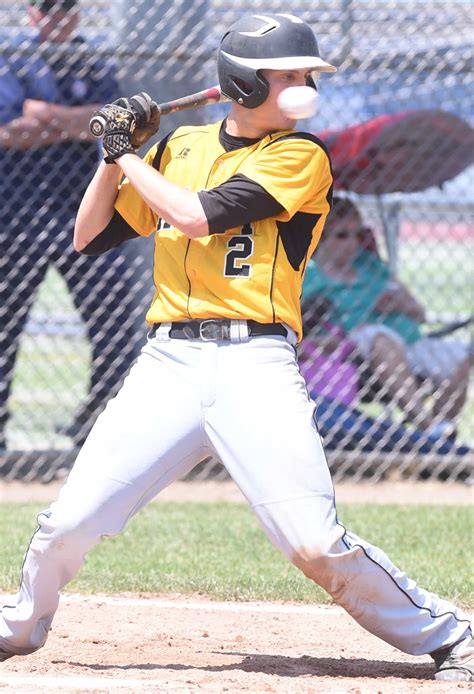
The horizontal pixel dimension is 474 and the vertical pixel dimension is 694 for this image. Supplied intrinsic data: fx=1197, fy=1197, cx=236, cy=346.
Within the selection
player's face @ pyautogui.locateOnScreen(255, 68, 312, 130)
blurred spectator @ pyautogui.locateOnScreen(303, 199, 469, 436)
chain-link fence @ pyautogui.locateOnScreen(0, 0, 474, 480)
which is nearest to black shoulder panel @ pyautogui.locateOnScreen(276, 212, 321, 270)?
player's face @ pyautogui.locateOnScreen(255, 68, 312, 130)

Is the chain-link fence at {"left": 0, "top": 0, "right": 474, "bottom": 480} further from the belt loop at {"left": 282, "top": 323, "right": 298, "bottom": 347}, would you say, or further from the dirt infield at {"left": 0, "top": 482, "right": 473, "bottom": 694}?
the belt loop at {"left": 282, "top": 323, "right": 298, "bottom": 347}

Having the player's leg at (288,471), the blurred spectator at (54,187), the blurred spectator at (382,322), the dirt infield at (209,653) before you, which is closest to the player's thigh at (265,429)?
the player's leg at (288,471)

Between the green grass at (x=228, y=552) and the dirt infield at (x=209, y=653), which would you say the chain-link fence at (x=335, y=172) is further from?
the dirt infield at (x=209, y=653)

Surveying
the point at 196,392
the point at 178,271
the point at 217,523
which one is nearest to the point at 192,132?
the point at 178,271

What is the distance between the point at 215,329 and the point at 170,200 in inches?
13.5

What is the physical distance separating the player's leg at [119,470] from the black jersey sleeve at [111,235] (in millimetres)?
422

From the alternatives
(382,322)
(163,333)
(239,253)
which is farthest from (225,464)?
(382,322)

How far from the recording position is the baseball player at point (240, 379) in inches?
116

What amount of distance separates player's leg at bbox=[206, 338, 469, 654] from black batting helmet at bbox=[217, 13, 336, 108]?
0.66 m

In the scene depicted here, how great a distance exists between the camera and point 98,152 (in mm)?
6535

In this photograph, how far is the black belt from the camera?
3016 mm

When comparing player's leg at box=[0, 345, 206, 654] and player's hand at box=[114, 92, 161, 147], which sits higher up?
player's hand at box=[114, 92, 161, 147]

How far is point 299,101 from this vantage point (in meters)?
3.01

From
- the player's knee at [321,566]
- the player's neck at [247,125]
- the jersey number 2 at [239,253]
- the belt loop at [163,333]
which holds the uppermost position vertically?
the player's neck at [247,125]
